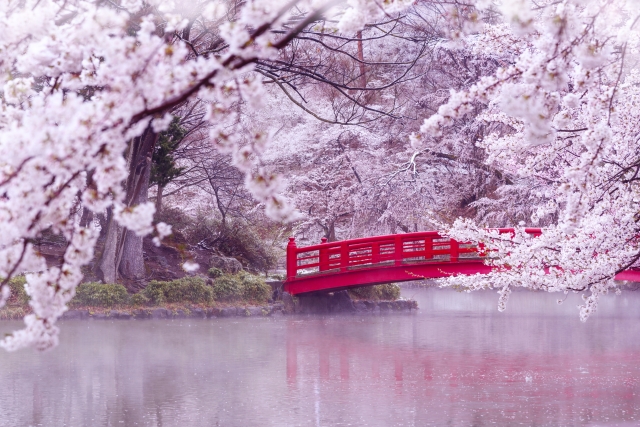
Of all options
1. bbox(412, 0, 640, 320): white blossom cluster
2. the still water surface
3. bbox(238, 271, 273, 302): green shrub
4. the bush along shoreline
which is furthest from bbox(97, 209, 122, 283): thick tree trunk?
bbox(412, 0, 640, 320): white blossom cluster

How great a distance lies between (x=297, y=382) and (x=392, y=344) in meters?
4.39

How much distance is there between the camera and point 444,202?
87.6ft

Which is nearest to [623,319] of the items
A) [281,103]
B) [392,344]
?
[392,344]

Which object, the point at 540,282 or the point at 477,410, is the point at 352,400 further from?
the point at 540,282

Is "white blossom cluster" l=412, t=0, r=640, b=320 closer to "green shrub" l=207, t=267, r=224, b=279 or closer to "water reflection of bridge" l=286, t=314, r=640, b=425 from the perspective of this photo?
"water reflection of bridge" l=286, t=314, r=640, b=425

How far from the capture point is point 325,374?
36.0 feet

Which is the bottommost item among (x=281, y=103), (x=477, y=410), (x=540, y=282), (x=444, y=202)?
(x=477, y=410)

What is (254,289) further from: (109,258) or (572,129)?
(572,129)

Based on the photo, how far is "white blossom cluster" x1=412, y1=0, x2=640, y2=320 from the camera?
133 inches

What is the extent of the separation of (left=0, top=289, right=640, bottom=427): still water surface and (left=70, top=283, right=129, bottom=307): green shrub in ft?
2.36

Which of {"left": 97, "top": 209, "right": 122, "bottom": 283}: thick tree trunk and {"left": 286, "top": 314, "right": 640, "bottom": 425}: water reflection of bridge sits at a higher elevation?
{"left": 97, "top": 209, "right": 122, "bottom": 283}: thick tree trunk

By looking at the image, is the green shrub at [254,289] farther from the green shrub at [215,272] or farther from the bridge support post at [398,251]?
the bridge support post at [398,251]

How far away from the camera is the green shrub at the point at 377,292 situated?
72.0 ft

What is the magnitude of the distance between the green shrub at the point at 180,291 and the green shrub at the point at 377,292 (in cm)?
445
